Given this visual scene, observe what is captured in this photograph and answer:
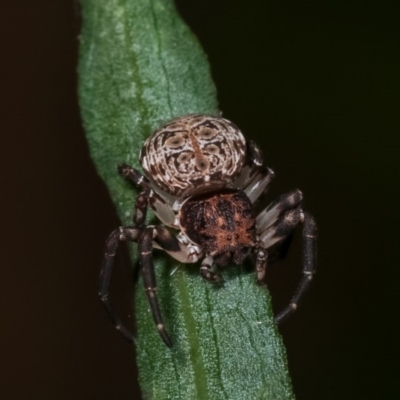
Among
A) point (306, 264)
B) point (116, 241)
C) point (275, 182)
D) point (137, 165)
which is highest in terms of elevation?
point (137, 165)

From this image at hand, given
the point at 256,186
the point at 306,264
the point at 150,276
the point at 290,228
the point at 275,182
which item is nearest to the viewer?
the point at 150,276

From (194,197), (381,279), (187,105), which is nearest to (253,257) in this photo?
(194,197)

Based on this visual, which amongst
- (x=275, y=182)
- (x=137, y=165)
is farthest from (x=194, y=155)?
(x=275, y=182)

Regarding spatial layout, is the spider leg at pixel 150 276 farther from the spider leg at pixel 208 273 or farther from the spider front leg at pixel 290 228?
the spider front leg at pixel 290 228

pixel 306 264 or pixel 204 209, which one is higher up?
pixel 204 209

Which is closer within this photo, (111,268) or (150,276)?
(150,276)

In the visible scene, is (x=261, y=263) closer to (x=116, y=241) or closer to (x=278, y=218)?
(x=278, y=218)

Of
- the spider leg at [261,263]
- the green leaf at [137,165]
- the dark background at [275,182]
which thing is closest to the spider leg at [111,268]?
the green leaf at [137,165]
